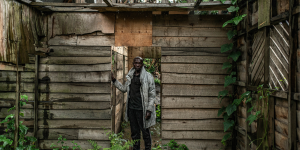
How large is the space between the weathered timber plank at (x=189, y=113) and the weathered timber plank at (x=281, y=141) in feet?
4.61

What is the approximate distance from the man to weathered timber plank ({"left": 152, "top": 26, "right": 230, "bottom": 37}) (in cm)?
73

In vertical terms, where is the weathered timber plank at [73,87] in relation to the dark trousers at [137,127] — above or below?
above

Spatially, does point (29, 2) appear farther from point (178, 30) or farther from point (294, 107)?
point (294, 107)

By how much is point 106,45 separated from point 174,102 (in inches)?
70.0

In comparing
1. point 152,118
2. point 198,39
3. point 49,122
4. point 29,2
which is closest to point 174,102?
point 152,118

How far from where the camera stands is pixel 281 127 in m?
2.38

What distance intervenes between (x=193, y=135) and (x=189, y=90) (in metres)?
0.90

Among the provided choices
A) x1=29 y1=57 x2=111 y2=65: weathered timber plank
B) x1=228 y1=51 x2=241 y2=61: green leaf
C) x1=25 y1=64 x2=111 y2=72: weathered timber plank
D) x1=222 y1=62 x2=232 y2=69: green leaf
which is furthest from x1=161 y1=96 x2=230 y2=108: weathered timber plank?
x1=29 y1=57 x2=111 y2=65: weathered timber plank

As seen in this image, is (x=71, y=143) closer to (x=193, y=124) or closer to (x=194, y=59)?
(x=193, y=124)

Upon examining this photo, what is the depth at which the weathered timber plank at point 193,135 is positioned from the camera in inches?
151

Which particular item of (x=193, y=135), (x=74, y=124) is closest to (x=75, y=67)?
(x=74, y=124)

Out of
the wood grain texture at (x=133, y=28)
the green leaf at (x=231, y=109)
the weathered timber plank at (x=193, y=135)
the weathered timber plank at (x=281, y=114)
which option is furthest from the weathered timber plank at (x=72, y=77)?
the weathered timber plank at (x=281, y=114)

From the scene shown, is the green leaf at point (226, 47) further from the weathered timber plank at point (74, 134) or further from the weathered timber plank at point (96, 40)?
the weathered timber plank at point (74, 134)

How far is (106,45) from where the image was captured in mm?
3873
